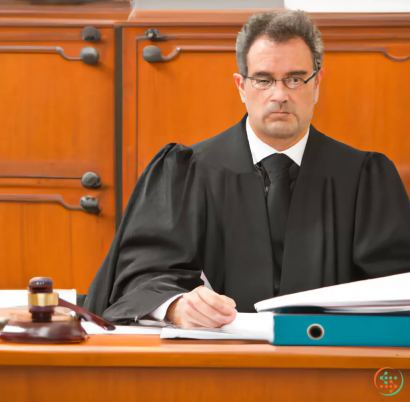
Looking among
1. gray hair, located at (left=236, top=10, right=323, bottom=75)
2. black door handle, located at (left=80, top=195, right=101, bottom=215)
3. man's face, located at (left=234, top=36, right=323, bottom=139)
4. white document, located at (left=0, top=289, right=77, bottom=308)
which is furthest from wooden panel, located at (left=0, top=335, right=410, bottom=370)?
black door handle, located at (left=80, top=195, right=101, bottom=215)

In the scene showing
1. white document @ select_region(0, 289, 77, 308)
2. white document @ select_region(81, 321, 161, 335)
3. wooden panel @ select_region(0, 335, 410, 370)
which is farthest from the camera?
white document @ select_region(0, 289, 77, 308)

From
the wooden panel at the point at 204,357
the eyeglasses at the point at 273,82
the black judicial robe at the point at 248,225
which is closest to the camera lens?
the wooden panel at the point at 204,357

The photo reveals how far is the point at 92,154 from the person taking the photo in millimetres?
2010

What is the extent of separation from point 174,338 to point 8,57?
1.57 m

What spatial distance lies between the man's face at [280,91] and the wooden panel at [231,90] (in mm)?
526

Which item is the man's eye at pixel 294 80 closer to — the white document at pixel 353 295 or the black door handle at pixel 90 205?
the white document at pixel 353 295

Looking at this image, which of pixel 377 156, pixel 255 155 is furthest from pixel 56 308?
pixel 377 156

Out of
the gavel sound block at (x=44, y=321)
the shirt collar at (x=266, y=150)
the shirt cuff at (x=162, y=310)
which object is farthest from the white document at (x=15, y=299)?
the shirt collar at (x=266, y=150)

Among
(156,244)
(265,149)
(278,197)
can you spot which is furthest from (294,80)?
(156,244)

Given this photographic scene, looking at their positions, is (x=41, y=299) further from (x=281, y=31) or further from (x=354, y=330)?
(x=281, y=31)

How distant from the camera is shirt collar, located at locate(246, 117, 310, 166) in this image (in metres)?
1.52

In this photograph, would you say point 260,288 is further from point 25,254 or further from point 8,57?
point 8,57

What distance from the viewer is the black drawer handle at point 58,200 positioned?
6.52ft

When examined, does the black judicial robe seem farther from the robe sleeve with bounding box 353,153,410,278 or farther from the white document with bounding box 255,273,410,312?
the white document with bounding box 255,273,410,312
